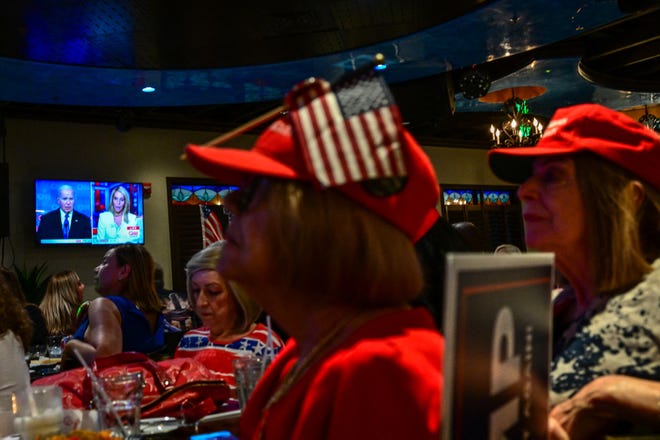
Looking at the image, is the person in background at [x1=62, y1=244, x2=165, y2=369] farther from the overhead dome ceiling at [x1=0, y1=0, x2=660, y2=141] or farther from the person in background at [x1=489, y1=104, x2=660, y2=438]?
the person in background at [x1=489, y1=104, x2=660, y2=438]

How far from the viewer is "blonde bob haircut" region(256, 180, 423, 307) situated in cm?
102

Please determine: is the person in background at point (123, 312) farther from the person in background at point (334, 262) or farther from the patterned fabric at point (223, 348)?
the person in background at point (334, 262)

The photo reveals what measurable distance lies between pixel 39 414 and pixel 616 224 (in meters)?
1.44

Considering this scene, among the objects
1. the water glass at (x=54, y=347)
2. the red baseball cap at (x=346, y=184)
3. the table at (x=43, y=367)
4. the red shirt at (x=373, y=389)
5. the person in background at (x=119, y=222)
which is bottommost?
the table at (x=43, y=367)

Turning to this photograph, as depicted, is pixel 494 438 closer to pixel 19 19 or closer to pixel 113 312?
pixel 113 312

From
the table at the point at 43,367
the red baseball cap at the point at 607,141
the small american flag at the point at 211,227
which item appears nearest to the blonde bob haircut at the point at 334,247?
the red baseball cap at the point at 607,141

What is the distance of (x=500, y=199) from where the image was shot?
544 inches

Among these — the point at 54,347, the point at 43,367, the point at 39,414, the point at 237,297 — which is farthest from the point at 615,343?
the point at 54,347

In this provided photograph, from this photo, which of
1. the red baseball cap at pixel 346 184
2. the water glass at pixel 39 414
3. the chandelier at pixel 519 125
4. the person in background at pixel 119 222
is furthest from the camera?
the person in background at pixel 119 222

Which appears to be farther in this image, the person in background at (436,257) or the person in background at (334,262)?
the person in background at (436,257)

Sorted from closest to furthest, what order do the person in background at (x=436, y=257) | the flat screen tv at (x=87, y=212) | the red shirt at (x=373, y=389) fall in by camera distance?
the red shirt at (x=373, y=389) → the person in background at (x=436, y=257) → the flat screen tv at (x=87, y=212)

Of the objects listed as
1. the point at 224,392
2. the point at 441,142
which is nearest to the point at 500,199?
the point at 441,142

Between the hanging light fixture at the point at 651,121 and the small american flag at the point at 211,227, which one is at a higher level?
the hanging light fixture at the point at 651,121

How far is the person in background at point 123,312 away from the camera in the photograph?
3.76m
